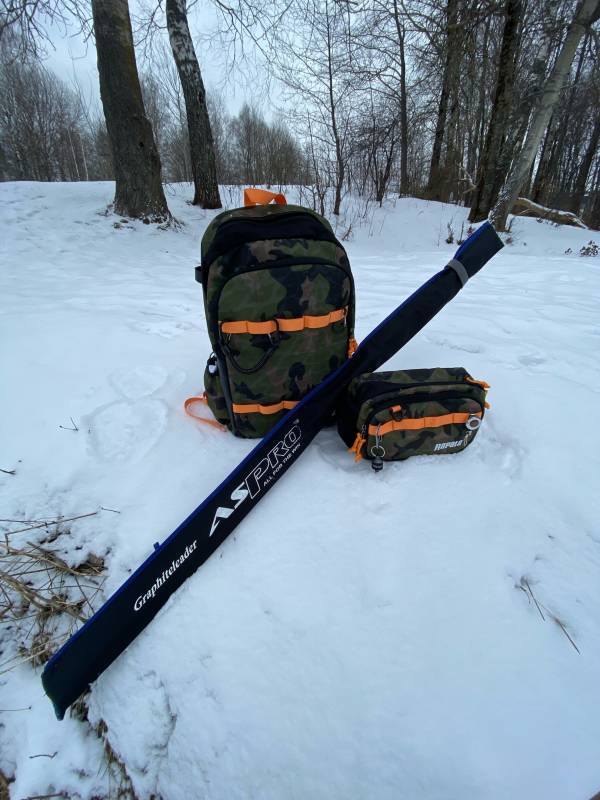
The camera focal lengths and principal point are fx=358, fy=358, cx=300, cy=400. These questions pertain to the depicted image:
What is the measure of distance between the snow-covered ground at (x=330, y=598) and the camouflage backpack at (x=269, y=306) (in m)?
0.23

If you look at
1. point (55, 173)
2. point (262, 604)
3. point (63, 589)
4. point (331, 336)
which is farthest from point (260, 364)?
point (55, 173)

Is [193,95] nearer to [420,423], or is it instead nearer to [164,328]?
[164,328]

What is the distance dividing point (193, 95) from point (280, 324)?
602cm

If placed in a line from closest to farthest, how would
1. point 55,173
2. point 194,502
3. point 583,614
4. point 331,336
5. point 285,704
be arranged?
point 285,704
point 583,614
point 194,502
point 331,336
point 55,173

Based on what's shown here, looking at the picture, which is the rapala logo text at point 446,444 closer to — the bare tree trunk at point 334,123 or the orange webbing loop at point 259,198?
the orange webbing loop at point 259,198

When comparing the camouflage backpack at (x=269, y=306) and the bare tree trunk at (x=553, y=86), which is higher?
the bare tree trunk at (x=553, y=86)

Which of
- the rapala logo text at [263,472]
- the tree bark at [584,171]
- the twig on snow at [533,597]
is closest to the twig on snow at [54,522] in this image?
the rapala logo text at [263,472]

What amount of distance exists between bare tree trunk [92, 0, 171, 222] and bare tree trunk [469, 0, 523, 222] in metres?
5.93

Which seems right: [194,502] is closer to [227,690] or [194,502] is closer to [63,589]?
[63,589]

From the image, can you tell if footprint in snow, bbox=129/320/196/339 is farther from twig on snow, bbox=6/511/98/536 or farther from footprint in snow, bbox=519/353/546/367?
footprint in snow, bbox=519/353/546/367

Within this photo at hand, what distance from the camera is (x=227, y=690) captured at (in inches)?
29.4

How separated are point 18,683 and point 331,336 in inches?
47.1

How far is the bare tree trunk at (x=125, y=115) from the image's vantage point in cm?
413

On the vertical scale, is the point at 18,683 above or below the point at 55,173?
below
